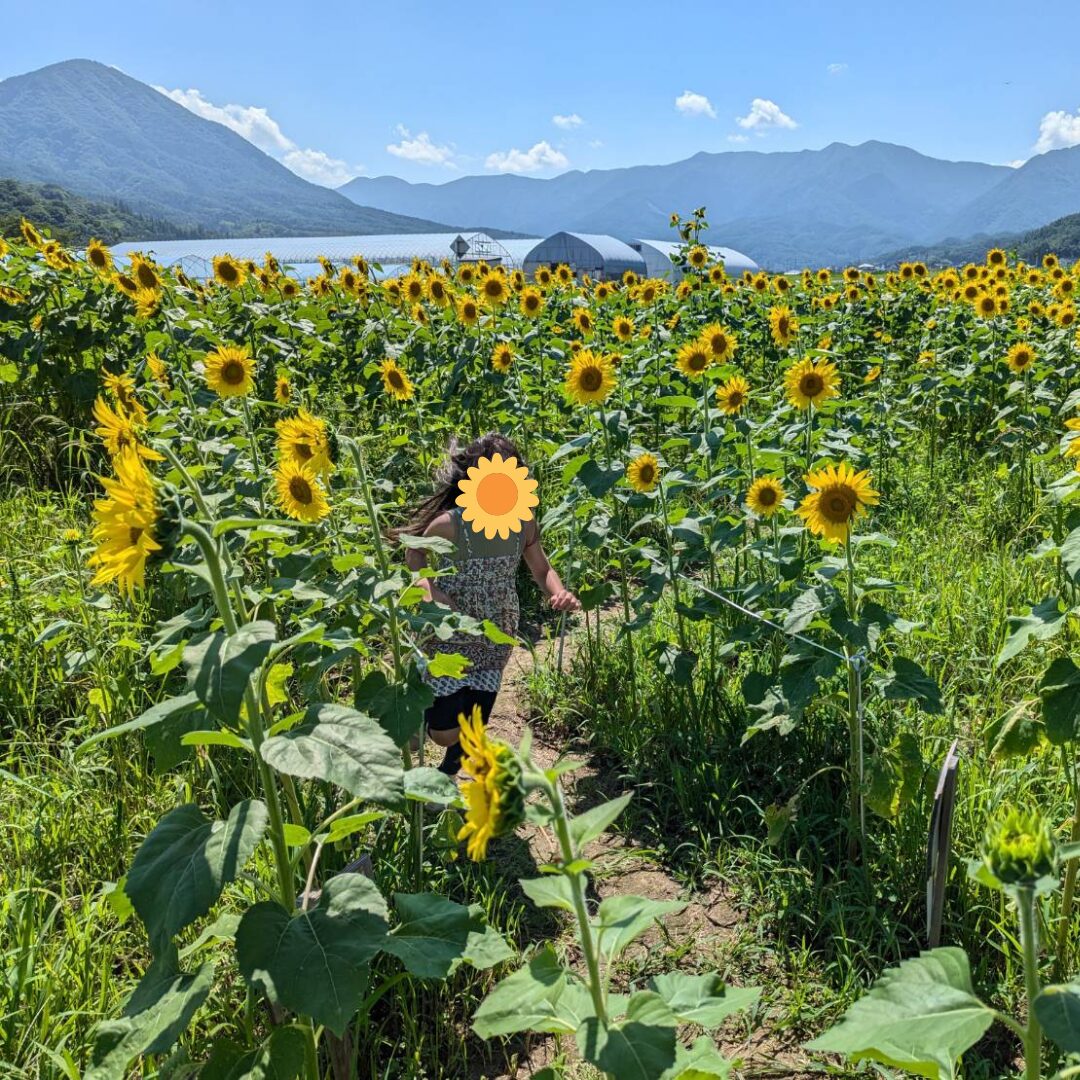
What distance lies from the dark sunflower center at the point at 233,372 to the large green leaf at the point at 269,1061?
2.30 metres

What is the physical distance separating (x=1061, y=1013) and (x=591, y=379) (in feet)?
7.89

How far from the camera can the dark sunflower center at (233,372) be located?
3.08 meters

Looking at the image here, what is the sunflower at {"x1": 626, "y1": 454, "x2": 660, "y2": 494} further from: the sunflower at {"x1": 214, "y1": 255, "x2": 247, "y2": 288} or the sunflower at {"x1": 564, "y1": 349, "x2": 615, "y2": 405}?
the sunflower at {"x1": 214, "y1": 255, "x2": 247, "y2": 288}

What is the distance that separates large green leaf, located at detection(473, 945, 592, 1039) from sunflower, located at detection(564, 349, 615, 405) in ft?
7.25

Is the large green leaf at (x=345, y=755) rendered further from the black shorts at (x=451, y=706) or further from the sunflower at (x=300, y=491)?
the black shorts at (x=451, y=706)

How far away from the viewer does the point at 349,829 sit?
1.42m

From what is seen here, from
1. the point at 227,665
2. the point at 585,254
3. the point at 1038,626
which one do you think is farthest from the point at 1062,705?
the point at 585,254

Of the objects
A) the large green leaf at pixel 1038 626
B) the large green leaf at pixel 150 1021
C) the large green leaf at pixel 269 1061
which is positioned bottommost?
the large green leaf at pixel 269 1061

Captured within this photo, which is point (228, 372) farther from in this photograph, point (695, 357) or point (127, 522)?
point (127, 522)

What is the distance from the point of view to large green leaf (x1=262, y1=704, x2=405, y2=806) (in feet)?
3.80

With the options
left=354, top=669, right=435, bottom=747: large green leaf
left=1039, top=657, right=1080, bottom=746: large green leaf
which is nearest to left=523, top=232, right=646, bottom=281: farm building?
left=354, top=669, right=435, bottom=747: large green leaf

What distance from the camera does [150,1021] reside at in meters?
1.29

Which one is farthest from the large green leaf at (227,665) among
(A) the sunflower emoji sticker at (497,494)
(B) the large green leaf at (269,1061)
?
(A) the sunflower emoji sticker at (497,494)

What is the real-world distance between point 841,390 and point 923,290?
127 inches
